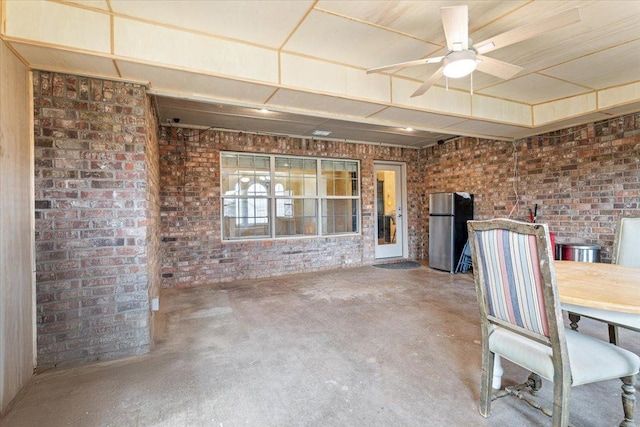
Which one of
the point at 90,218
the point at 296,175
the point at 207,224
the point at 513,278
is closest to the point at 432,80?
the point at 513,278

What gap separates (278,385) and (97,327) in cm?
161

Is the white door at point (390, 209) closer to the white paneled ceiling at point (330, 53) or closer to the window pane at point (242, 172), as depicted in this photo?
the window pane at point (242, 172)

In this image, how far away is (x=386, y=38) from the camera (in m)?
2.62

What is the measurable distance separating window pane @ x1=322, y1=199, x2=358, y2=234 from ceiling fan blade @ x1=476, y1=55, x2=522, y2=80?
13.2 ft

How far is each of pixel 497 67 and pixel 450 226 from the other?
3769 millimetres

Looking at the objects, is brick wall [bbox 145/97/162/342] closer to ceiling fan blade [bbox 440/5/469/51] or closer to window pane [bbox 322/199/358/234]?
ceiling fan blade [bbox 440/5/469/51]

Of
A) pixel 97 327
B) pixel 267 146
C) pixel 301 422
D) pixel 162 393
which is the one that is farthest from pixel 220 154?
pixel 301 422

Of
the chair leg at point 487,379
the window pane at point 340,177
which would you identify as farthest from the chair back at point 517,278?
the window pane at point 340,177

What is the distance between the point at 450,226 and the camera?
19.0ft

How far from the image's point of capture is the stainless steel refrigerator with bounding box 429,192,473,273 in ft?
18.8

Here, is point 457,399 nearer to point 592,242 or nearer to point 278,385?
point 278,385

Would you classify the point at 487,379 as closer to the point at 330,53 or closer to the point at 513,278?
the point at 513,278

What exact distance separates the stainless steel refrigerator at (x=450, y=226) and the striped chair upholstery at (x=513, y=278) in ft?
14.2

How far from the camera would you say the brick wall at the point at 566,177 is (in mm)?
4008
